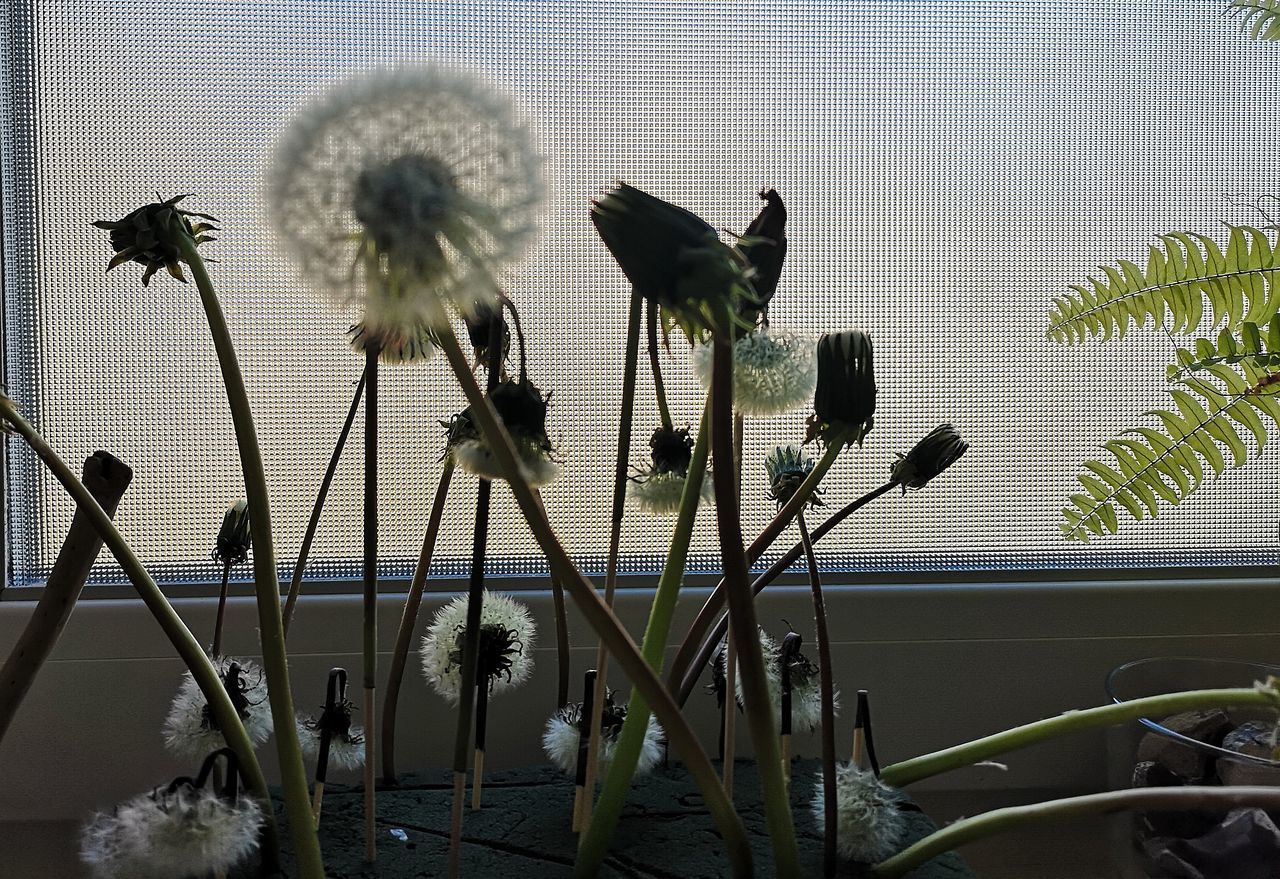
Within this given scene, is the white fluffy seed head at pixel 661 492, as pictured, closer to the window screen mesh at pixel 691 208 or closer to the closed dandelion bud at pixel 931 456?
the closed dandelion bud at pixel 931 456

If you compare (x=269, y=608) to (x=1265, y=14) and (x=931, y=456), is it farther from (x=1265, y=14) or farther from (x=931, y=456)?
(x=1265, y=14)

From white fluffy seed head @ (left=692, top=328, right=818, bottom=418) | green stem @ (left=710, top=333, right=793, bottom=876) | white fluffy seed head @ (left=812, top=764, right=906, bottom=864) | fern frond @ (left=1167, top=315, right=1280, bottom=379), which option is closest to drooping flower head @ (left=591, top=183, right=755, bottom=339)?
green stem @ (left=710, top=333, right=793, bottom=876)

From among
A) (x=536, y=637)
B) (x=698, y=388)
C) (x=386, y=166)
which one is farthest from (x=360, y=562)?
(x=386, y=166)

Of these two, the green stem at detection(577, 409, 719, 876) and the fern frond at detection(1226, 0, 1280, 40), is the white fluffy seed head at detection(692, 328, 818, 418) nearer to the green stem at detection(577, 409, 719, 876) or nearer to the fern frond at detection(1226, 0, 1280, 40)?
the green stem at detection(577, 409, 719, 876)

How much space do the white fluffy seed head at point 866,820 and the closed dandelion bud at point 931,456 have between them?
0.43 feet

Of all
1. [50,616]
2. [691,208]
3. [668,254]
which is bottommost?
[50,616]

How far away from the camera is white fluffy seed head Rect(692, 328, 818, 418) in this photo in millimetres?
378

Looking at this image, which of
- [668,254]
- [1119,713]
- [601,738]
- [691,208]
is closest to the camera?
[668,254]

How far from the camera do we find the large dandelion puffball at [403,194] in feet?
0.88

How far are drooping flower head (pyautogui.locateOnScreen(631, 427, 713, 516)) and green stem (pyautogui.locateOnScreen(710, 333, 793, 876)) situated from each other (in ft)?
0.36

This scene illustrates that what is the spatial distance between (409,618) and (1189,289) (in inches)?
17.6

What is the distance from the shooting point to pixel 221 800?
0.32 meters

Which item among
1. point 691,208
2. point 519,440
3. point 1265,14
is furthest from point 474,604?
point 1265,14

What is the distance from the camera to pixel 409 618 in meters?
0.45
